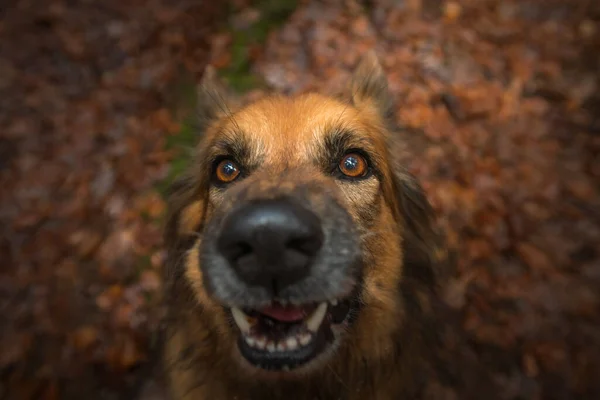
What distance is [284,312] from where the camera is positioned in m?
1.96

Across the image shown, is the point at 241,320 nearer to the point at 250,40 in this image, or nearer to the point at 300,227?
the point at 300,227

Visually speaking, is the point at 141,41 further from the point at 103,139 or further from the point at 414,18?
the point at 414,18

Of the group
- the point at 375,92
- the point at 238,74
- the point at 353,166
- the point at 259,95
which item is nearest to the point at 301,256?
the point at 353,166

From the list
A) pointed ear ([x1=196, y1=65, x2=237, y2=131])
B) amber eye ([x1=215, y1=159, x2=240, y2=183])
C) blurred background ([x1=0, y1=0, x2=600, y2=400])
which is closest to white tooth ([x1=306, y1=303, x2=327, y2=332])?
amber eye ([x1=215, y1=159, x2=240, y2=183])

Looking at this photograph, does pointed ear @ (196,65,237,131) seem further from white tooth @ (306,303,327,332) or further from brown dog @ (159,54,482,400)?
white tooth @ (306,303,327,332)

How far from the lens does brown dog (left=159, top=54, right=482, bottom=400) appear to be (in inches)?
69.2

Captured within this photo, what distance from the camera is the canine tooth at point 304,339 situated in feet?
6.33

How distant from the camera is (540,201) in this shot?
3627 mm

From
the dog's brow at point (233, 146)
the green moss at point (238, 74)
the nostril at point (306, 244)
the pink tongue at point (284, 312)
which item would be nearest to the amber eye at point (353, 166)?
A: the dog's brow at point (233, 146)

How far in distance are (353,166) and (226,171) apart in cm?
72

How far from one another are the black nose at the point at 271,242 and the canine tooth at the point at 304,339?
0.34 metres

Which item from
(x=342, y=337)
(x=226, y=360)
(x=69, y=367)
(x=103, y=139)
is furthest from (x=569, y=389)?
(x=103, y=139)

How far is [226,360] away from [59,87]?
12.1ft

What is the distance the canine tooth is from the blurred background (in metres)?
1.79
